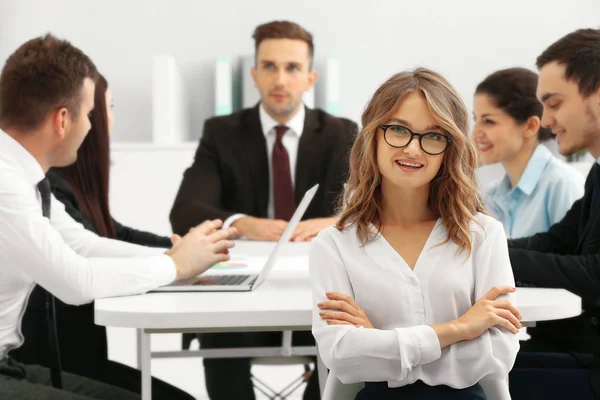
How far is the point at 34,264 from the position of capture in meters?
1.49

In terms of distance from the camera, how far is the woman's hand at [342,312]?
126 cm

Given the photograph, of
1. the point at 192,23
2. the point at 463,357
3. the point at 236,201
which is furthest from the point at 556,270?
the point at 192,23

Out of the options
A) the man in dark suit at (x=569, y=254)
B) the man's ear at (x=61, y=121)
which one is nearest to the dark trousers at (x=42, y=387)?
the man's ear at (x=61, y=121)

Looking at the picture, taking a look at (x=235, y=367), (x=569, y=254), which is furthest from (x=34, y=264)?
(x=235, y=367)

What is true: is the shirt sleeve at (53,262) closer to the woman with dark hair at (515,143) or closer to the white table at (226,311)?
the white table at (226,311)

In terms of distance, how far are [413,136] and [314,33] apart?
9.95ft

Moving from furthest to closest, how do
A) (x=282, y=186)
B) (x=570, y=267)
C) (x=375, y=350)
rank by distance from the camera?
A: 1. (x=282, y=186)
2. (x=570, y=267)
3. (x=375, y=350)

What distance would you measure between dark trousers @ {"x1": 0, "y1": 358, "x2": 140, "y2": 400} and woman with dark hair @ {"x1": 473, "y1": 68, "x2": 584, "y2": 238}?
1297mm

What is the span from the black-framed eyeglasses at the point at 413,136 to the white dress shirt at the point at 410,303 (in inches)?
5.8

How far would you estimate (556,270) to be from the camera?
1.61 meters

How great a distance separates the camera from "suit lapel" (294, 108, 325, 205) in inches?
118

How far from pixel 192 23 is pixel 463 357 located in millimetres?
3306

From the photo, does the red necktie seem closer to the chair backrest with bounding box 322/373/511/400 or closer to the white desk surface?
the white desk surface

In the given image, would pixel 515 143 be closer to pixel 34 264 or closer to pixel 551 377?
pixel 551 377
